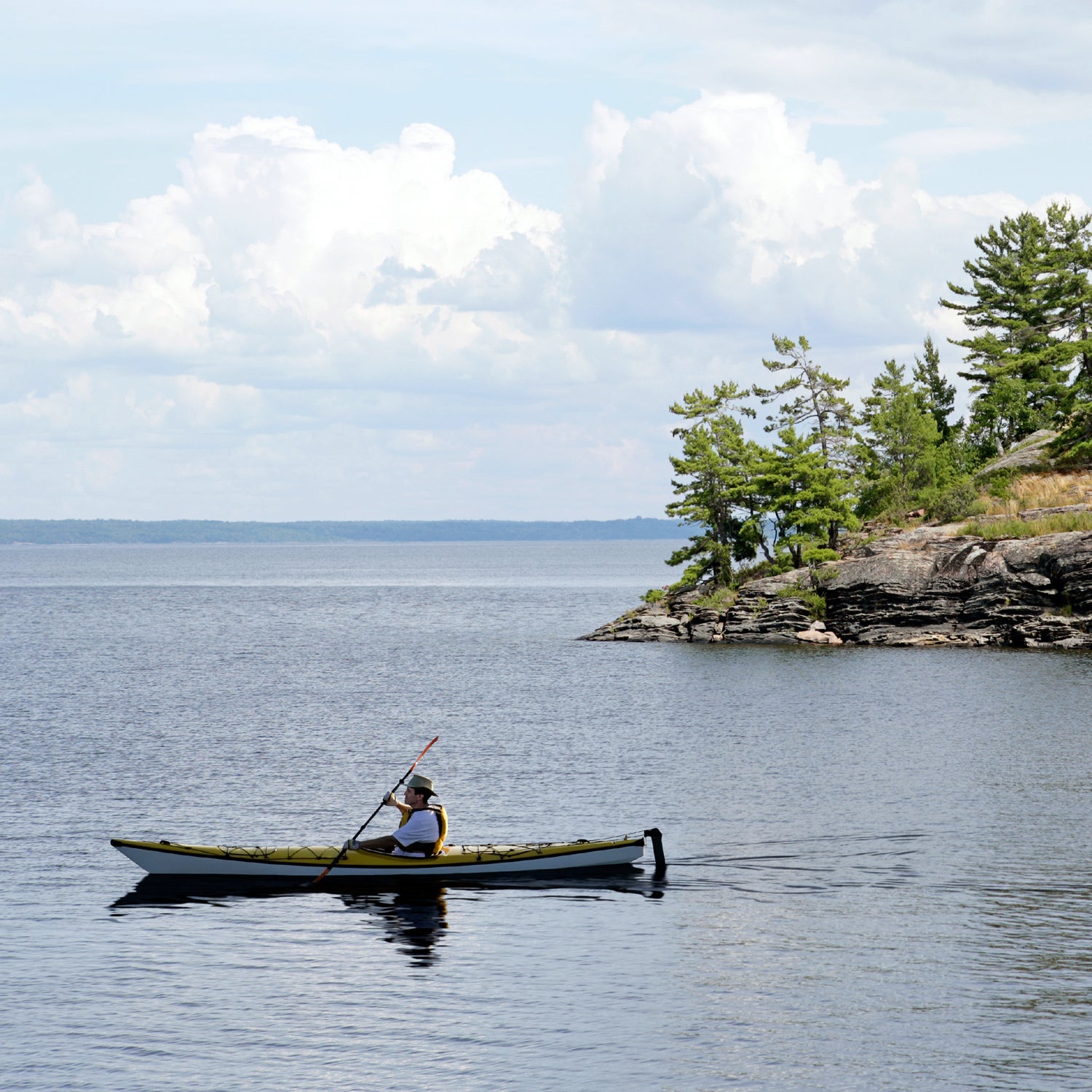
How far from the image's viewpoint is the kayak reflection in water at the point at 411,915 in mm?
25094

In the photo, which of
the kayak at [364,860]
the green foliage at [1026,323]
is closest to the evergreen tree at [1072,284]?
the green foliage at [1026,323]

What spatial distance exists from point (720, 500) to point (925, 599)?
55.3ft

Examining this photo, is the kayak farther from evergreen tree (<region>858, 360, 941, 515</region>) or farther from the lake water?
evergreen tree (<region>858, 360, 941, 515</region>)

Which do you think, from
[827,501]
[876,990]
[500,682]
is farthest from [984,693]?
[876,990]

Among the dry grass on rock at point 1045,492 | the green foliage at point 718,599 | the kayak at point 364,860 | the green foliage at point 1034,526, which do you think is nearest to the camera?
the kayak at point 364,860

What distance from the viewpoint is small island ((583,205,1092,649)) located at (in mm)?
76125

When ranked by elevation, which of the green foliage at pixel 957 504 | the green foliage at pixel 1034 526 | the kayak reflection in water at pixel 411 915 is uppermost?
the green foliage at pixel 957 504

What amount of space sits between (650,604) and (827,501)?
15243 millimetres

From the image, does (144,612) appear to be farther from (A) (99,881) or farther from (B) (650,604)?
(A) (99,881)

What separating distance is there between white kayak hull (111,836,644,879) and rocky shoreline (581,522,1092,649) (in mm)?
51514

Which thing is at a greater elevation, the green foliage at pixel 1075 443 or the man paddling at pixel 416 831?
the green foliage at pixel 1075 443

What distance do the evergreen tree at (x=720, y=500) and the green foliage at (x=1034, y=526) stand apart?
1499cm

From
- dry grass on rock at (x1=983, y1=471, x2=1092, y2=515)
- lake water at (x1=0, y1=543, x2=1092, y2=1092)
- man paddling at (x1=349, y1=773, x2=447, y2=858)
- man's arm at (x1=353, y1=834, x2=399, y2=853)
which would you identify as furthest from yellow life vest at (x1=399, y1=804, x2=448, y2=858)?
dry grass on rock at (x1=983, y1=471, x2=1092, y2=515)

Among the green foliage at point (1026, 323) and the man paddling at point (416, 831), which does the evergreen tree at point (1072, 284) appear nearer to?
the green foliage at point (1026, 323)
